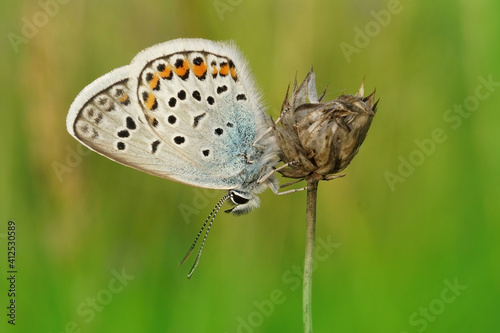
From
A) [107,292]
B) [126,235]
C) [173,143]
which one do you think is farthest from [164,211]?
[173,143]

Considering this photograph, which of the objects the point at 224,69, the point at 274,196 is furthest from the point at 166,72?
the point at 274,196

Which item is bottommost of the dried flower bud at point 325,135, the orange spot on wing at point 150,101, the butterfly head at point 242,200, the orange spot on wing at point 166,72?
the butterfly head at point 242,200

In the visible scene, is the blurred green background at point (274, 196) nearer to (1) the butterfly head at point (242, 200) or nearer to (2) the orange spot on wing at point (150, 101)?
(1) the butterfly head at point (242, 200)

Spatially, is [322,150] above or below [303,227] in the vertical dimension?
above

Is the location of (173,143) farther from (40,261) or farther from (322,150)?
(40,261)

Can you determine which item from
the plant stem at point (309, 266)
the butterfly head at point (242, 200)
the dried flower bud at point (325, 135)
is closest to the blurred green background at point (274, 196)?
the butterfly head at point (242, 200)

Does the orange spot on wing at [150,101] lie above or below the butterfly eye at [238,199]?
above

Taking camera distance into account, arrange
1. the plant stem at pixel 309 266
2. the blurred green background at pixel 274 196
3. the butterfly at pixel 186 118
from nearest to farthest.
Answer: the plant stem at pixel 309 266 < the butterfly at pixel 186 118 < the blurred green background at pixel 274 196

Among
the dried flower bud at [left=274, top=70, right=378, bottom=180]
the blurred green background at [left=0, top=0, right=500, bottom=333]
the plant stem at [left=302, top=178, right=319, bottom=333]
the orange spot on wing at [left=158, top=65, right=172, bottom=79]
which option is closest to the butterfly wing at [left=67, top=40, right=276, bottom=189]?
the orange spot on wing at [left=158, top=65, right=172, bottom=79]
